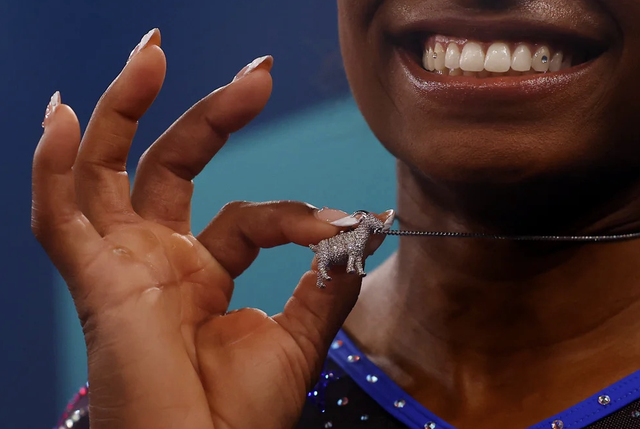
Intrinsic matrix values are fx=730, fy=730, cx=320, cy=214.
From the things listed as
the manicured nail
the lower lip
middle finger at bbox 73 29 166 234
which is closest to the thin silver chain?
the manicured nail

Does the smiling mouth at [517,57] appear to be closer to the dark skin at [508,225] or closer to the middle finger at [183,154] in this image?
the dark skin at [508,225]

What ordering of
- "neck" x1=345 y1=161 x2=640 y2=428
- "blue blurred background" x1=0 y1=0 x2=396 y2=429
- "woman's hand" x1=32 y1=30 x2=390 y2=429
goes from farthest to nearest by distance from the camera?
"blue blurred background" x1=0 y1=0 x2=396 y2=429
"neck" x1=345 y1=161 x2=640 y2=428
"woman's hand" x1=32 y1=30 x2=390 y2=429

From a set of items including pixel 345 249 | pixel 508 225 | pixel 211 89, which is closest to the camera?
pixel 345 249

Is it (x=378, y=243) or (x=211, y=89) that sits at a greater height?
(x=211, y=89)

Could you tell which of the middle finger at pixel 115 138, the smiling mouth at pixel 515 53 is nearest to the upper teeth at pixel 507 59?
the smiling mouth at pixel 515 53

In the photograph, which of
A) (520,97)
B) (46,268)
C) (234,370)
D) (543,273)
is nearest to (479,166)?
(520,97)

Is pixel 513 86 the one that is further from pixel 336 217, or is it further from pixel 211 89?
pixel 211 89

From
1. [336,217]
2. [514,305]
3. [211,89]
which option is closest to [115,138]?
[336,217]

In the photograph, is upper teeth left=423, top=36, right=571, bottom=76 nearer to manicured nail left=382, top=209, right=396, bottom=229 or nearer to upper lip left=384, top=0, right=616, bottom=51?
upper lip left=384, top=0, right=616, bottom=51
